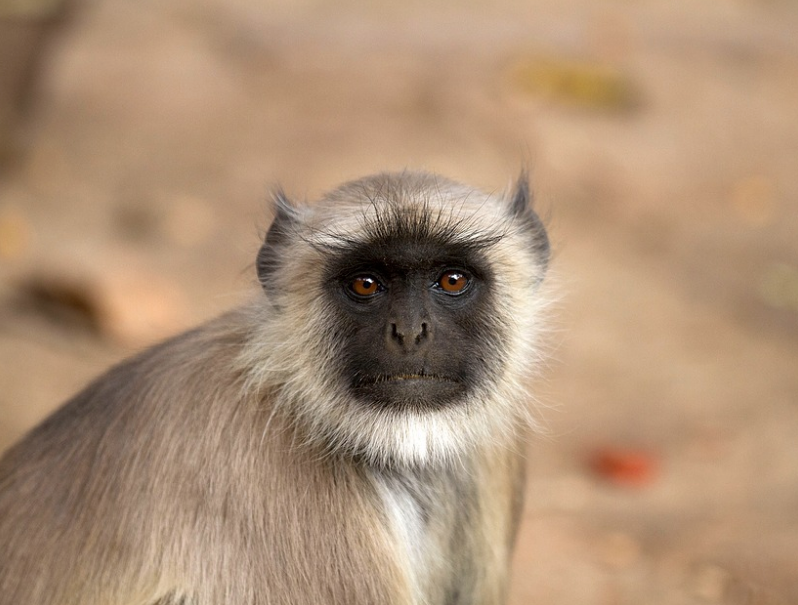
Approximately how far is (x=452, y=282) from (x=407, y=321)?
301mm

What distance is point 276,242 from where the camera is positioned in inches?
146

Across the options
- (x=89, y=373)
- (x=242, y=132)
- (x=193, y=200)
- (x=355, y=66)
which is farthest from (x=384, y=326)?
(x=355, y=66)

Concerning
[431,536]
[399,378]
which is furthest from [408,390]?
[431,536]

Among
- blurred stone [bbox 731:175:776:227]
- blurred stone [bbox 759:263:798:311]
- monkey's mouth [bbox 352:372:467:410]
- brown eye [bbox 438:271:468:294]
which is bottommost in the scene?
monkey's mouth [bbox 352:372:467:410]

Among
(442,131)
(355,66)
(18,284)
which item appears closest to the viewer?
(18,284)

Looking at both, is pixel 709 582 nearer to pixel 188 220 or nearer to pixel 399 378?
pixel 399 378

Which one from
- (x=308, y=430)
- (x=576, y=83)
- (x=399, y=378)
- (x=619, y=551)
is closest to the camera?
(x=399, y=378)

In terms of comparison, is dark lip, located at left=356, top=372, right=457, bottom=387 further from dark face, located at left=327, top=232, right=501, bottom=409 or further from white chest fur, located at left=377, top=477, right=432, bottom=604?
white chest fur, located at left=377, top=477, right=432, bottom=604

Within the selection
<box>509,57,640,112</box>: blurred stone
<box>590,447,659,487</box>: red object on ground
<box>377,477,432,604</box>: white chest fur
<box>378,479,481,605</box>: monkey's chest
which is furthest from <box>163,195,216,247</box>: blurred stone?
<box>377,477,432,604</box>: white chest fur

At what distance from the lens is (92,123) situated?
11.1 meters

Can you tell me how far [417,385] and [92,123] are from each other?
28.0ft

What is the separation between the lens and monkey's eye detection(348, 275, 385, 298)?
11.5 ft

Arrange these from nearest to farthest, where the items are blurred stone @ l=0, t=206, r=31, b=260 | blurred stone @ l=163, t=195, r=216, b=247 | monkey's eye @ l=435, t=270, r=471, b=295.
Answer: monkey's eye @ l=435, t=270, r=471, b=295 → blurred stone @ l=0, t=206, r=31, b=260 → blurred stone @ l=163, t=195, r=216, b=247

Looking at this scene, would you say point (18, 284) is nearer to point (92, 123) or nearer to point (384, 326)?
point (92, 123)
